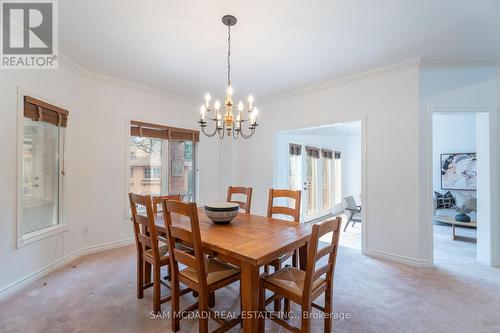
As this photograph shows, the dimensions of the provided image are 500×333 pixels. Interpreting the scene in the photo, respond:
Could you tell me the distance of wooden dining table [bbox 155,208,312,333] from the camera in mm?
1464

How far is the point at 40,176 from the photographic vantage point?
9.36 ft

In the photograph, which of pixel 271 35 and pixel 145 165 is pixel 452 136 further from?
pixel 145 165

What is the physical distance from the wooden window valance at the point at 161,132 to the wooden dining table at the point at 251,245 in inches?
83.6

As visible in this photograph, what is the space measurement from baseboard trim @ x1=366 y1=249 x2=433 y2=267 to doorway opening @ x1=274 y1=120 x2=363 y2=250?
1.60 feet

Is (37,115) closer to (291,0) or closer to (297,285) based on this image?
(291,0)

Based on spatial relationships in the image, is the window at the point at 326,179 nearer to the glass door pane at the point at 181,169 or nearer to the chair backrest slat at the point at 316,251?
the glass door pane at the point at 181,169

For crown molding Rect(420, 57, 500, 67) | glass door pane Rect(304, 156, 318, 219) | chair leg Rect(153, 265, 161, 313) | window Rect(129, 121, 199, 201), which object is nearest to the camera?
chair leg Rect(153, 265, 161, 313)

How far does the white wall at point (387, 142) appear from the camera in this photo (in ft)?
9.85

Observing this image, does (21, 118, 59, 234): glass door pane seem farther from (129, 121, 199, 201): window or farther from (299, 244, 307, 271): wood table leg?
(299, 244, 307, 271): wood table leg

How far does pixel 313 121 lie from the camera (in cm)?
390

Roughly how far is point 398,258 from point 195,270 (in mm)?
2768

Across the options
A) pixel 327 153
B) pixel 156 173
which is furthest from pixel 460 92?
pixel 156 173

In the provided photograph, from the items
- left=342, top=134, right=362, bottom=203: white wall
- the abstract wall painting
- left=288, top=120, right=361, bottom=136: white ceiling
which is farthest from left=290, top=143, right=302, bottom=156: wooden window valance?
the abstract wall painting

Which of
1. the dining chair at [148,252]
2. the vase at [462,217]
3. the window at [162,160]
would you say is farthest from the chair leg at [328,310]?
the vase at [462,217]
